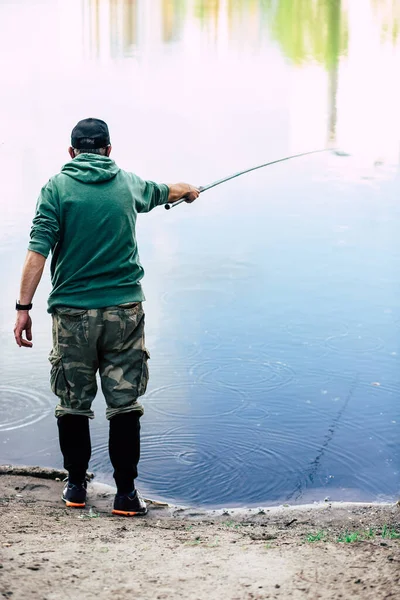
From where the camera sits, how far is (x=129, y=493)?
450cm

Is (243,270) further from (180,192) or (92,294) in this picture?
(92,294)

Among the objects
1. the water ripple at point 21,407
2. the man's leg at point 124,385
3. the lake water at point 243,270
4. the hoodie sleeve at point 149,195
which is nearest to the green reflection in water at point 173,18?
the lake water at point 243,270

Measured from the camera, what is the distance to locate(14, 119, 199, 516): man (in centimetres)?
431

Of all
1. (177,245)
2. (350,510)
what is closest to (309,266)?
(177,245)

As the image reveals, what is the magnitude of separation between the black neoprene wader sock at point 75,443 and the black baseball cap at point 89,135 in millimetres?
1143

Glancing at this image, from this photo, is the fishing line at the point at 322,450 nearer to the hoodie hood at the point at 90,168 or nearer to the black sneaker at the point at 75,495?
the black sneaker at the point at 75,495

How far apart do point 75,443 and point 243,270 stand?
153 inches

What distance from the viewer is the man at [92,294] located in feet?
14.1

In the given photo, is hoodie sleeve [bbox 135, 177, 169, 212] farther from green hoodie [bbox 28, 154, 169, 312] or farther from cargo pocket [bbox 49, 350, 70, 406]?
cargo pocket [bbox 49, 350, 70, 406]

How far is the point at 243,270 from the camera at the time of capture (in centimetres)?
820

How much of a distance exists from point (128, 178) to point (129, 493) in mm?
1331

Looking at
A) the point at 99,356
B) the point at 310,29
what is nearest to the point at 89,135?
the point at 99,356

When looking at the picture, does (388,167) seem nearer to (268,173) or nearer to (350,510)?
(268,173)

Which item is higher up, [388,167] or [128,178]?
[128,178]
